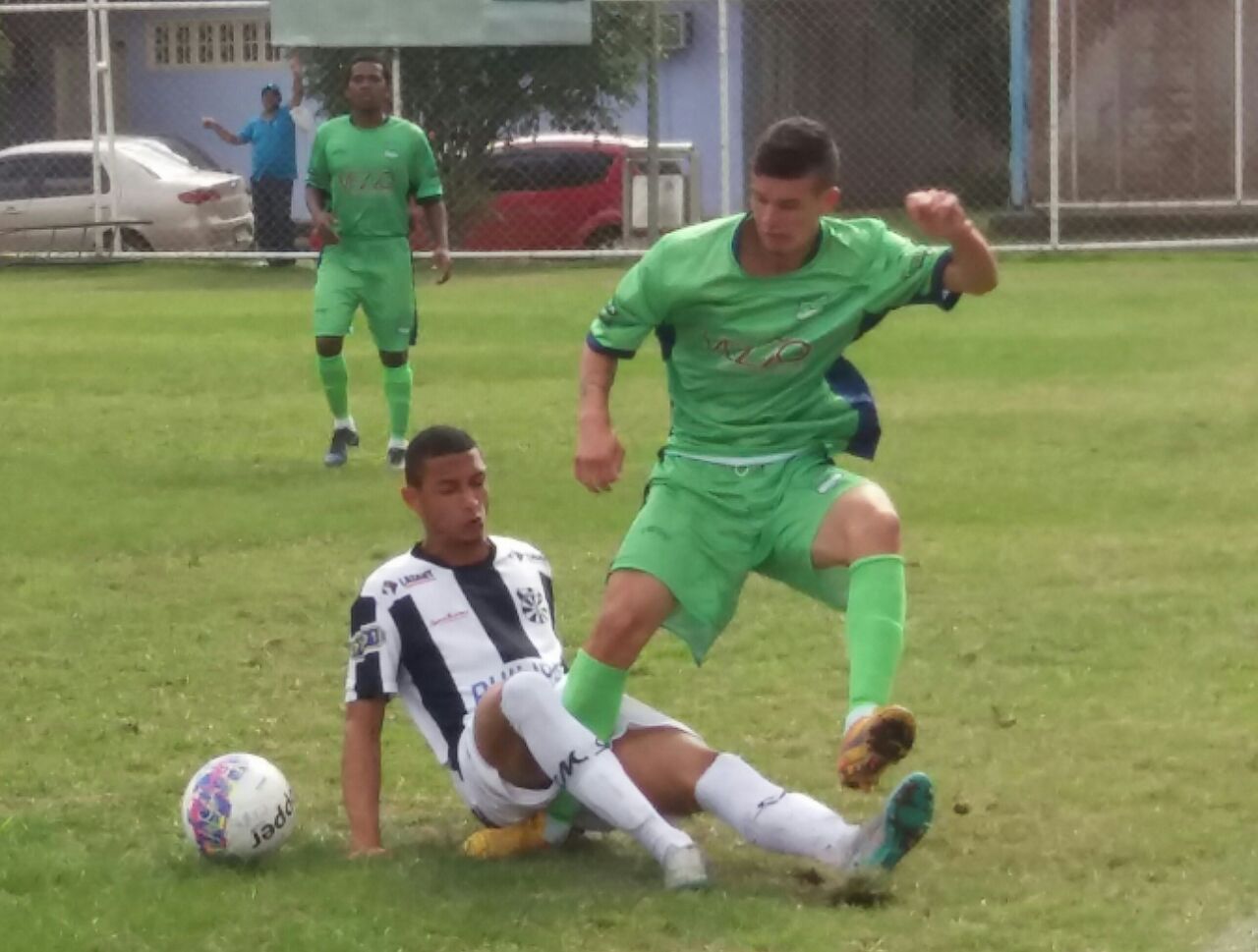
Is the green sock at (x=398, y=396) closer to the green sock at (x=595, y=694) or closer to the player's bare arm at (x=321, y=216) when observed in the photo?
the player's bare arm at (x=321, y=216)

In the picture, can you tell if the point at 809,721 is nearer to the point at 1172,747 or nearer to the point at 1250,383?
the point at 1172,747

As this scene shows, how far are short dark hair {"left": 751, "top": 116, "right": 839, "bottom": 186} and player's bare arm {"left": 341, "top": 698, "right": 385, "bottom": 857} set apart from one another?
1.52 metres

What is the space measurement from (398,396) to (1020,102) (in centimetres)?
1478

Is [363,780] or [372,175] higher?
[372,175]

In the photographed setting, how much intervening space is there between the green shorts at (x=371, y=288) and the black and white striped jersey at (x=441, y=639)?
22.5 feet

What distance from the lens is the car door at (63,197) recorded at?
26969mm

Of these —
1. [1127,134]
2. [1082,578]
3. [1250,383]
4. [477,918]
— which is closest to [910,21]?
[1127,134]

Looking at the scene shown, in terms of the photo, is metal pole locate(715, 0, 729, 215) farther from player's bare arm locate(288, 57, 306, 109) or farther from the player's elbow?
the player's elbow

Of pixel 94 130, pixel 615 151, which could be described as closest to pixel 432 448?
pixel 94 130

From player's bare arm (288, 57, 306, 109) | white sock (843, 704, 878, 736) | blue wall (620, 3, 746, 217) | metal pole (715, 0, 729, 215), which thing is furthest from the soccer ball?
blue wall (620, 3, 746, 217)

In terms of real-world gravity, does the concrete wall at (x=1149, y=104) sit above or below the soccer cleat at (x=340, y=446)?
above

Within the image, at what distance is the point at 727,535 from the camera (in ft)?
18.6

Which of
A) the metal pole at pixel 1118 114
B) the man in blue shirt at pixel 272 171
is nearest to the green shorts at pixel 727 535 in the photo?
the man in blue shirt at pixel 272 171

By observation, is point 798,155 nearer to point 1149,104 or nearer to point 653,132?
point 653,132
